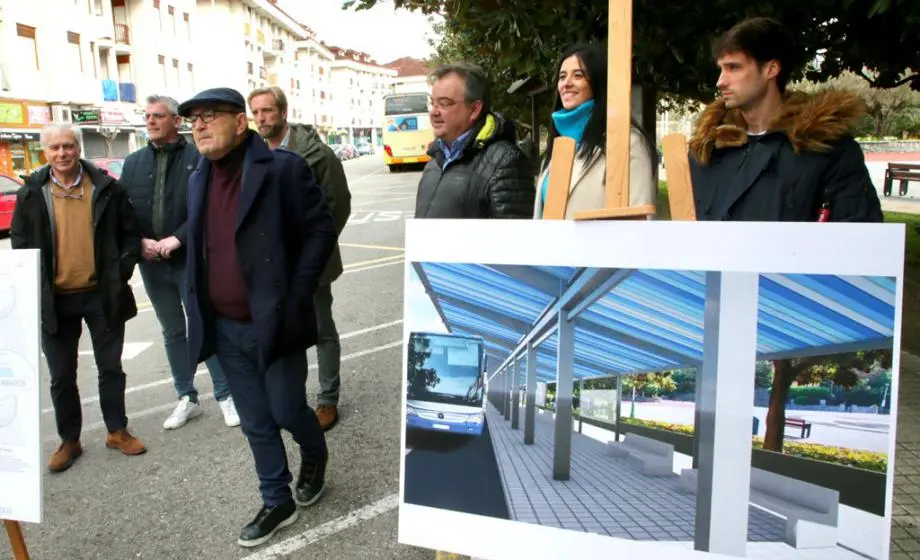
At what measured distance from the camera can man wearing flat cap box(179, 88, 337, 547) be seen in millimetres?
2881

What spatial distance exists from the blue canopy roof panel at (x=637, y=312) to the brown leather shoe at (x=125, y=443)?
2841mm

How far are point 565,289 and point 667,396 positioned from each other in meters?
0.38

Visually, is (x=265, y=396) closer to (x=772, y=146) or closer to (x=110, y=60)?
(x=772, y=146)

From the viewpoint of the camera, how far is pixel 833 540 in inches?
63.1

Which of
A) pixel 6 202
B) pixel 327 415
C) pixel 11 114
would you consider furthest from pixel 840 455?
pixel 11 114

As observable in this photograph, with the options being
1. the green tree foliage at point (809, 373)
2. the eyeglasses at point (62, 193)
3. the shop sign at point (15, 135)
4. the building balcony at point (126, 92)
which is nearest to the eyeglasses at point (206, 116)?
the eyeglasses at point (62, 193)

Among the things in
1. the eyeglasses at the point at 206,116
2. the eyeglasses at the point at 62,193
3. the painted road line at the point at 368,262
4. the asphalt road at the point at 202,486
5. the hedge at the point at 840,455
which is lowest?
the asphalt road at the point at 202,486

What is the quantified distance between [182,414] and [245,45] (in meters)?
57.2

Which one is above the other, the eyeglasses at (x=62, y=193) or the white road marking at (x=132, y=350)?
the eyeglasses at (x=62, y=193)

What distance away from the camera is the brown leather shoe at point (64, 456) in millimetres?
3811

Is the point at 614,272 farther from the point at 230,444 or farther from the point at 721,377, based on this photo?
the point at 230,444

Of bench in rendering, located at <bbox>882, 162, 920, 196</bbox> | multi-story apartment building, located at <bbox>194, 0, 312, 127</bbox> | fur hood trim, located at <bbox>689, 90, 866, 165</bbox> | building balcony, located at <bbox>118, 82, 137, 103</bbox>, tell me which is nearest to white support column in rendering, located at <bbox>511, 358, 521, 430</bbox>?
fur hood trim, located at <bbox>689, 90, 866, 165</bbox>

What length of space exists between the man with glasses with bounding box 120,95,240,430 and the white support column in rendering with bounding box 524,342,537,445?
2.66 metres

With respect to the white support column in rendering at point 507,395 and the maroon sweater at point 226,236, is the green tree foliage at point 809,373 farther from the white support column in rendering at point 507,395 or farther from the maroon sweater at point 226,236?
the maroon sweater at point 226,236
